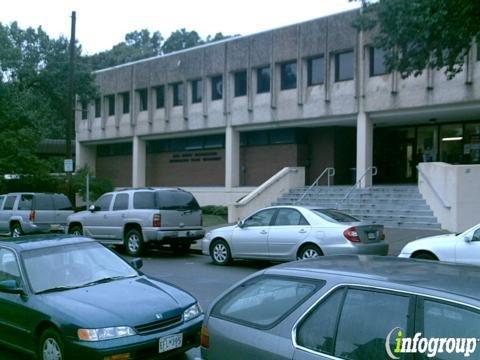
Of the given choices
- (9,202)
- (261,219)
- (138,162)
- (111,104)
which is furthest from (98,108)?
(261,219)

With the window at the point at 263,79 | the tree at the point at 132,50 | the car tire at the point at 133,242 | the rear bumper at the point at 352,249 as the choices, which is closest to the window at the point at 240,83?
the window at the point at 263,79

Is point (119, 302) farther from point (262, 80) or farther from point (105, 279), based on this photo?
point (262, 80)

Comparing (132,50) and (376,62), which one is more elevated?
(132,50)

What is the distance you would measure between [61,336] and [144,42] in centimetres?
10099

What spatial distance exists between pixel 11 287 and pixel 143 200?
32.1 feet

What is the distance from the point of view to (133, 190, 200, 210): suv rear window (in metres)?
15.6

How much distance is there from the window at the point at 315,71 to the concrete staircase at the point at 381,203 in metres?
4.94

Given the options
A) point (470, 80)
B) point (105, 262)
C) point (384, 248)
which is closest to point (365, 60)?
point (470, 80)

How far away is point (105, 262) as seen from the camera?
707 centimetres

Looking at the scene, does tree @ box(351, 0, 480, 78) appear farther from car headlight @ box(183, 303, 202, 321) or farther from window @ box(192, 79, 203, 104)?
window @ box(192, 79, 203, 104)

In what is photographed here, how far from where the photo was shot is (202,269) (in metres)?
13.2

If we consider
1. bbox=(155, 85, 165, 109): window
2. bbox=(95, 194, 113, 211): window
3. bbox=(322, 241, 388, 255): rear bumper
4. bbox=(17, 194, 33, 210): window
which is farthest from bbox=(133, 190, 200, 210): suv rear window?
bbox=(155, 85, 165, 109): window

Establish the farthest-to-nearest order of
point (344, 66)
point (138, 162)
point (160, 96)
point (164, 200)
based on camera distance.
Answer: point (138, 162), point (160, 96), point (344, 66), point (164, 200)

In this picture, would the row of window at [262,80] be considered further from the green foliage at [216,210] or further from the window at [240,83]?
the green foliage at [216,210]
